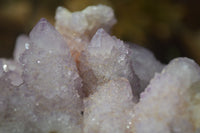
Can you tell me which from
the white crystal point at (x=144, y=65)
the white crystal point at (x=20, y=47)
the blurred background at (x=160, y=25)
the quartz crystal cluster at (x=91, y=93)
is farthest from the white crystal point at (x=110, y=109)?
the blurred background at (x=160, y=25)

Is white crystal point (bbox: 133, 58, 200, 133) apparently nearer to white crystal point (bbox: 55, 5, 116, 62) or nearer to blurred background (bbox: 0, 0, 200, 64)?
white crystal point (bbox: 55, 5, 116, 62)

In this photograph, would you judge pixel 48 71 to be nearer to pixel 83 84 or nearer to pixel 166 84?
pixel 83 84

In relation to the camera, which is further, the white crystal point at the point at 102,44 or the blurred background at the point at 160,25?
the blurred background at the point at 160,25

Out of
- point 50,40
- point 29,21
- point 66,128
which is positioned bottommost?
point 29,21

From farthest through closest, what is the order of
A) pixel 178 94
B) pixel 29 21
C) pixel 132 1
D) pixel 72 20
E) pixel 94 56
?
pixel 29 21 → pixel 132 1 → pixel 72 20 → pixel 94 56 → pixel 178 94

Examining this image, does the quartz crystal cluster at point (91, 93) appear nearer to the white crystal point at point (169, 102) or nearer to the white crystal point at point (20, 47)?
the white crystal point at point (169, 102)

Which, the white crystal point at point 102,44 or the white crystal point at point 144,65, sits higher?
the white crystal point at point 102,44

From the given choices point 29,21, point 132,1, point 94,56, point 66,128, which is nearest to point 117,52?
point 94,56
